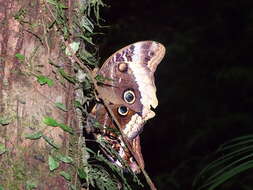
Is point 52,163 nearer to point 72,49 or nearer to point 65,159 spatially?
point 65,159

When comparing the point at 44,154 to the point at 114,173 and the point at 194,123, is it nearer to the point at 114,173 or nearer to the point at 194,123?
the point at 114,173

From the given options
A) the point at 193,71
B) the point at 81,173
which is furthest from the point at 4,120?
the point at 193,71

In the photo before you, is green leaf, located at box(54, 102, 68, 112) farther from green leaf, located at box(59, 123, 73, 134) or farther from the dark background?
the dark background

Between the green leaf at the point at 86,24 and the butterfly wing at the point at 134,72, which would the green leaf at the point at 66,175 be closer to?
the green leaf at the point at 86,24

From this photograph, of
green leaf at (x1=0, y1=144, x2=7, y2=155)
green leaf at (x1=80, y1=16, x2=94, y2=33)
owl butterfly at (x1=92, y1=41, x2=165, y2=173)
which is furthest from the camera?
owl butterfly at (x1=92, y1=41, x2=165, y2=173)

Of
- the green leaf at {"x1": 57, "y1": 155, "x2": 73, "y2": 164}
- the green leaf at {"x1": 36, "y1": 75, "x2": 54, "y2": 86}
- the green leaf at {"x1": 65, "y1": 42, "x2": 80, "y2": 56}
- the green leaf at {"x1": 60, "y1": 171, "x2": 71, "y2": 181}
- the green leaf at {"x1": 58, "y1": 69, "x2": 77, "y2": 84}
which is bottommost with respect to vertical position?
the green leaf at {"x1": 60, "y1": 171, "x2": 71, "y2": 181}

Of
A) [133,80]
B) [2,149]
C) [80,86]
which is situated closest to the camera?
[2,149]

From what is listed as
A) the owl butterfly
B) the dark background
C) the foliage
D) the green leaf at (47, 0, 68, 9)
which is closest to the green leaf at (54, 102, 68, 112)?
the foliage

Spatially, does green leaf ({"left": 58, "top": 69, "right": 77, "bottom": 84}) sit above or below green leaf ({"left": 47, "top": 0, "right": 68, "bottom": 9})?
below
